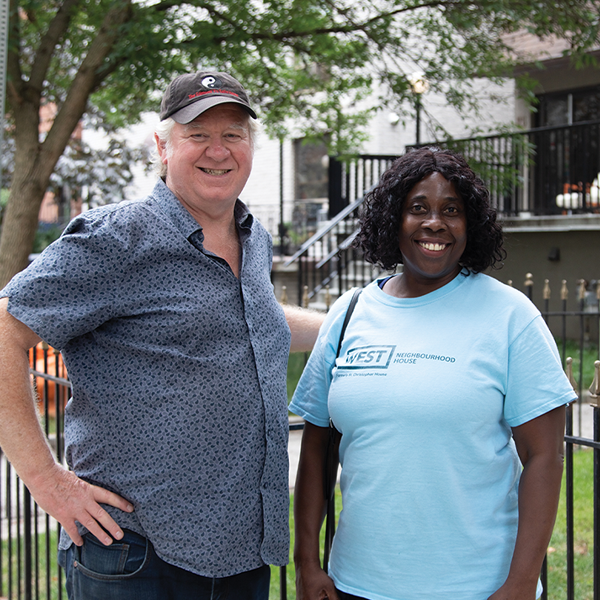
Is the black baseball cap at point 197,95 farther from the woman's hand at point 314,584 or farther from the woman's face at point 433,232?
the woman's hand at point 314,584

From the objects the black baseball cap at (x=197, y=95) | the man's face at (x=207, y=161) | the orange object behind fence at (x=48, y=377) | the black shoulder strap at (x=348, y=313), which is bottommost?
the orange object behind fence at (x=48, y=377)

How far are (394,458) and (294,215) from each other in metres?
14.8

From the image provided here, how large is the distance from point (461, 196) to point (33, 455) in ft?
4.51

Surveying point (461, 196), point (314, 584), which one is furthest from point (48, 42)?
point (314, 584)

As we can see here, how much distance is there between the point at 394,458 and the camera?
1.78 metres

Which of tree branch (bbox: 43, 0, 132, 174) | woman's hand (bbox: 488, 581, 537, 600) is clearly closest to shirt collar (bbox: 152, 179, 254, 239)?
woman's hand (bbox: 488, 581, 537, 600)

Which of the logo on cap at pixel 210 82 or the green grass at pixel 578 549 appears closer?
the logo on cap at pixel 210 82

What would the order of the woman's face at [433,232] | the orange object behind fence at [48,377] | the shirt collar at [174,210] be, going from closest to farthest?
the woman's face at [433,232] < the shirt collar at [174,210] < the orange object behind fence at [48,377]

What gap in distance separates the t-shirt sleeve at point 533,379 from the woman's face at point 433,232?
11.8 inches

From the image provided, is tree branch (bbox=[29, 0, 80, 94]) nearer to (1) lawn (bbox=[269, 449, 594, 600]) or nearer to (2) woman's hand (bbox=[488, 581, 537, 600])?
(1) lawn (bbox=[269, 449, 594, 600])

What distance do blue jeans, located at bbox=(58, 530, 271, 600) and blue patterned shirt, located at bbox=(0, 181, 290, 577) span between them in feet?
0.16

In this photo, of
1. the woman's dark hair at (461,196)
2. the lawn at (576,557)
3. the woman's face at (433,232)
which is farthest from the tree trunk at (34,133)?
the woman's face at (433,232)

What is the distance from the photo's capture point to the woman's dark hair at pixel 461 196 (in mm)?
1928

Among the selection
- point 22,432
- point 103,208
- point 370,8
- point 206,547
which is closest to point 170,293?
point 103,208
